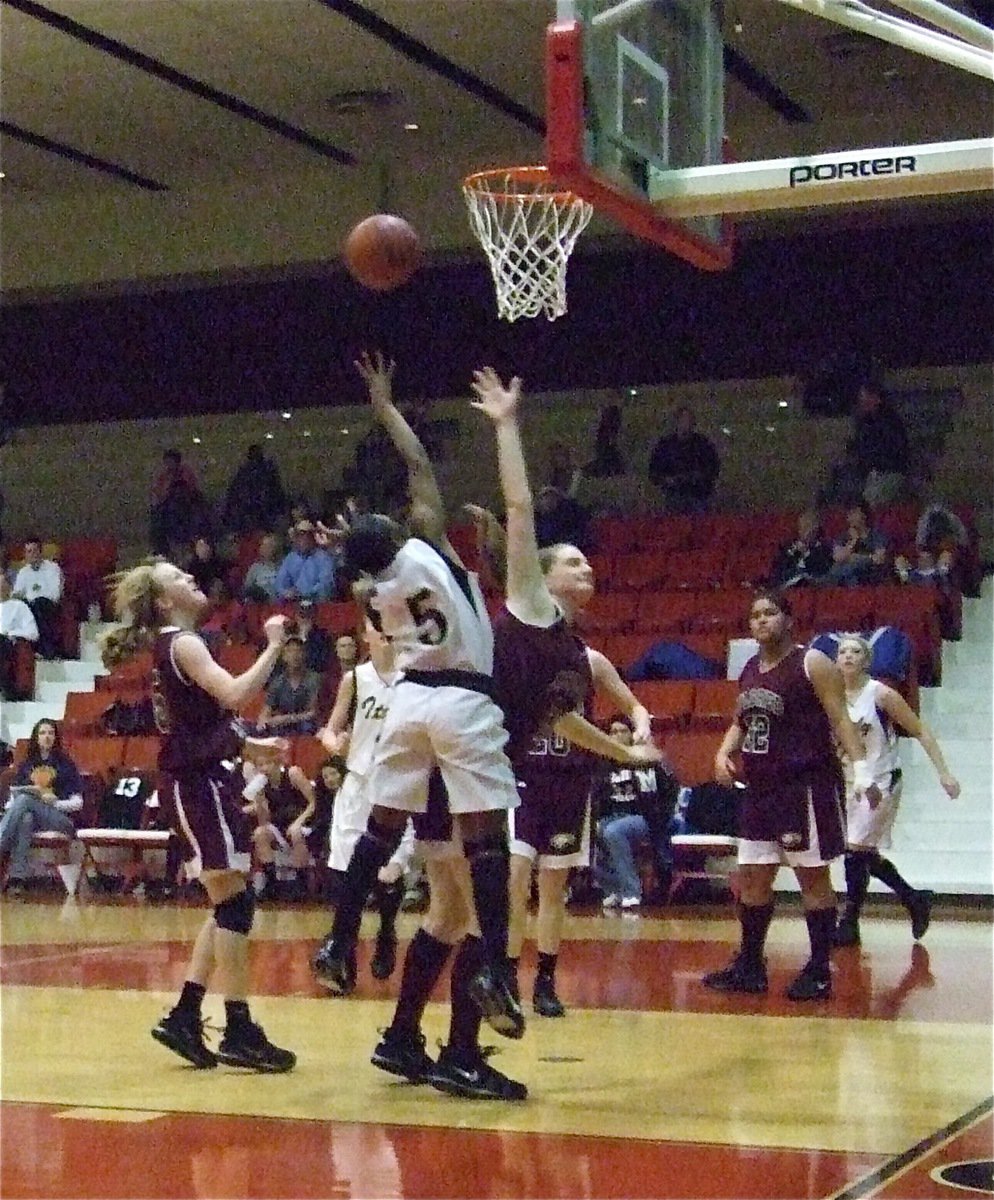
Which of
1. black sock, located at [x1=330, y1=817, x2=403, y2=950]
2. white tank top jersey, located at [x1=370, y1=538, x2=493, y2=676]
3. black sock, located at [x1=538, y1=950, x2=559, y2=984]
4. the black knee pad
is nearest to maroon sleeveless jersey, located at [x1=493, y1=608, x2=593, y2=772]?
white tank top jersey, located at [x1=370, y1=538, x2=493, y2=676]

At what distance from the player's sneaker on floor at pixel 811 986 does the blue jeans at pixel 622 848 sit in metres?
4.68

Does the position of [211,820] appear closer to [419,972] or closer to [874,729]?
[419,972]

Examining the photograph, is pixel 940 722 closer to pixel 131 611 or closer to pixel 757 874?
pixel 757 874

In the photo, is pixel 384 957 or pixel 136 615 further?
pixel 384 957

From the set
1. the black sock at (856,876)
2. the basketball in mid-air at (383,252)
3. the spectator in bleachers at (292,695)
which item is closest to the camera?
the basketball in mid-air at (383,252)

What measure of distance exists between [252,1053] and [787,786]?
298 centimetres

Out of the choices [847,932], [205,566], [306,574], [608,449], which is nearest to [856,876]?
[847,932]

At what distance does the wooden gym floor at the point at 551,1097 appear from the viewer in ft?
15.3

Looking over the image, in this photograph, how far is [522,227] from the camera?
1091 centimetres

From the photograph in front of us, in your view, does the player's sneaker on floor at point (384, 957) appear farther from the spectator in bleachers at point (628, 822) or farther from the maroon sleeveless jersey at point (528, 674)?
the spectator in bleachers at point (628, 822)

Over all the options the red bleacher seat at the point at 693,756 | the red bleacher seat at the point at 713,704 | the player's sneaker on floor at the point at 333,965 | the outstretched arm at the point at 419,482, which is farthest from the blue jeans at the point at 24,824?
the outstretched arm at the point at 419,482

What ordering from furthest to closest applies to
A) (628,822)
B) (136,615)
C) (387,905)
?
(628,822) < (387,905) < (136,615)

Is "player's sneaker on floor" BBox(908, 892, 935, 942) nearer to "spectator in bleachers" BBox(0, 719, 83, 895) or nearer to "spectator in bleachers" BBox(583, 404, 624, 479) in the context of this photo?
"spectator in bleachers" BBox(0, 719, 83, 895)

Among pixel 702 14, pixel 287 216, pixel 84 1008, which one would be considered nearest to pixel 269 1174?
pixel 84 1008
